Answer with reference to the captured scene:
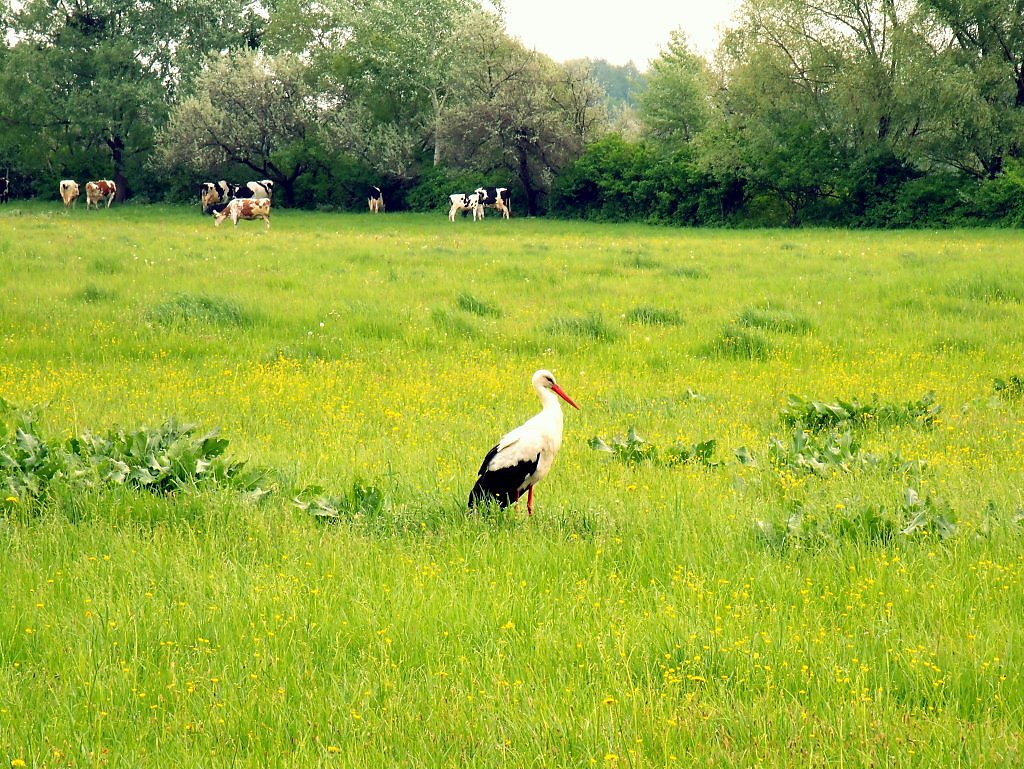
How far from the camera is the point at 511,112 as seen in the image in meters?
47.8

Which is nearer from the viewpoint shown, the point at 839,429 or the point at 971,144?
the point at 839,429

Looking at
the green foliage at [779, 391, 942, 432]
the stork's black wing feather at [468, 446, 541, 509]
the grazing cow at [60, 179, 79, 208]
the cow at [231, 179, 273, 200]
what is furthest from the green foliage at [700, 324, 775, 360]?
the grazing cow at [60, 179, 79, 208]

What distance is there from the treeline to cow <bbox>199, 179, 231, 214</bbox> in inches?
104

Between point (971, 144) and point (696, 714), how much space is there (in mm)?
40326

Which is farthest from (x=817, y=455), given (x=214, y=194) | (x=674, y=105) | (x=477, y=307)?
(x=674, y=105)

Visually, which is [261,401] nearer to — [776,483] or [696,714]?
[776,483]

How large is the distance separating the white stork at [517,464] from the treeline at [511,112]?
34759 mm

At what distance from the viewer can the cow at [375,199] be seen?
169ft

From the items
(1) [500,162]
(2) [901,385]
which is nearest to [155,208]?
A: (1) [500,162]

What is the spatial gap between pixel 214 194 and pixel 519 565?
46057mm

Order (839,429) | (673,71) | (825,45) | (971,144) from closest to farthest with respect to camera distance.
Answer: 1. (839,429)
2. (971,144)
3. (825,45)
4. (673,71)

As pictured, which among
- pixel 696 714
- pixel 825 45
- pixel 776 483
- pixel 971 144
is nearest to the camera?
pixel 696 714

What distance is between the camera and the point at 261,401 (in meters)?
10.9

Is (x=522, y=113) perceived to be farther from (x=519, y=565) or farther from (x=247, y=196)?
(x=519, y=565)
